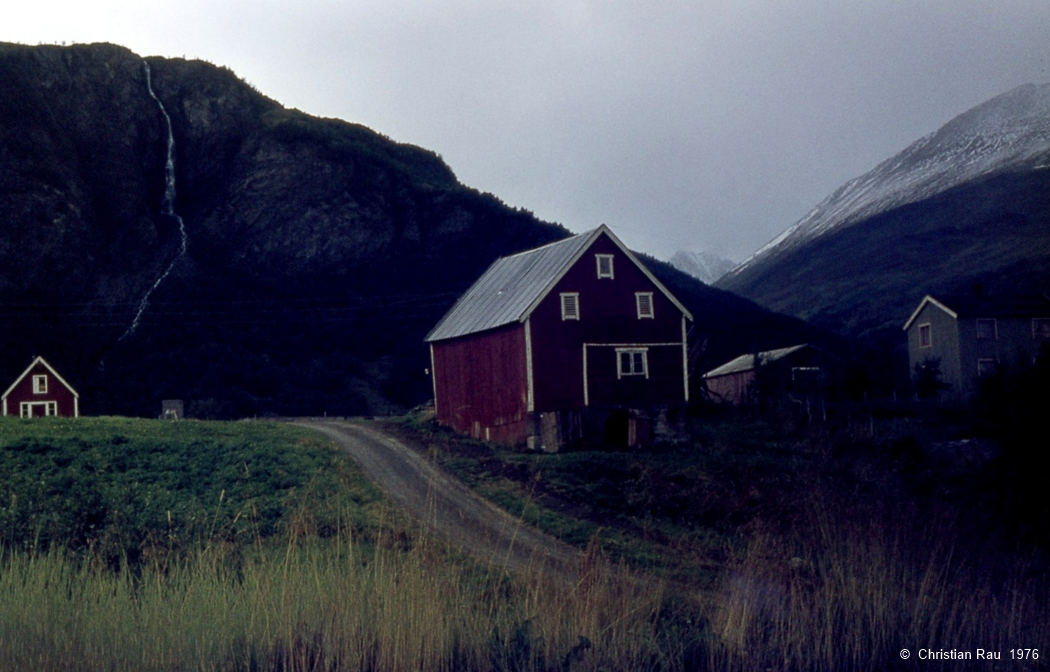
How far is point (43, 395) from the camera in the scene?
54.0 metres

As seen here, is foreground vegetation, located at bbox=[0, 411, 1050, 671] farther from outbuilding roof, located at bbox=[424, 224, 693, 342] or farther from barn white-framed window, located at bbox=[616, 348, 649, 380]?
barn white-framed window, located at bbox=[616, 348, 649, 380]

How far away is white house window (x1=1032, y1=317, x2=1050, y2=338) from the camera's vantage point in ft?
188

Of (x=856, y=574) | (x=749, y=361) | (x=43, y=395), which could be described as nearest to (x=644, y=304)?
(x=749, y=361)

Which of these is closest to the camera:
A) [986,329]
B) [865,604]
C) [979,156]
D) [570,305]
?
[865,604]

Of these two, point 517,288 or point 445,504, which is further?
point 517,288

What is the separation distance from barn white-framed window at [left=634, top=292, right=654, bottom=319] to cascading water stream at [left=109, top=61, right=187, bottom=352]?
175 feet

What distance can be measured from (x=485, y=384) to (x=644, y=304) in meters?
6.64

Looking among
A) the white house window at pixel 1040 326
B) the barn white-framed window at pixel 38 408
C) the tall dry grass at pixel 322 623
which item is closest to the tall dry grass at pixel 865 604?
the tall dry grass at pixel 322 623

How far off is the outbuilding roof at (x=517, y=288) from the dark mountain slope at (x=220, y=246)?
27.5 m

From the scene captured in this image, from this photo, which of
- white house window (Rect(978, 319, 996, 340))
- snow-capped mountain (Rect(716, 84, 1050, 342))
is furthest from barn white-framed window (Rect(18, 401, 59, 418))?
snow-capped mountain (Rect(716, 84, 1050, 342))

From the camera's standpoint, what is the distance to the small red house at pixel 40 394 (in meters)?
53.3

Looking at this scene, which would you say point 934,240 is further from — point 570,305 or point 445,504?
point 445,504

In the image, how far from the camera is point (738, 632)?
8391 mm

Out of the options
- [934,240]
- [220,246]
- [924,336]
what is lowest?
[924,336]
